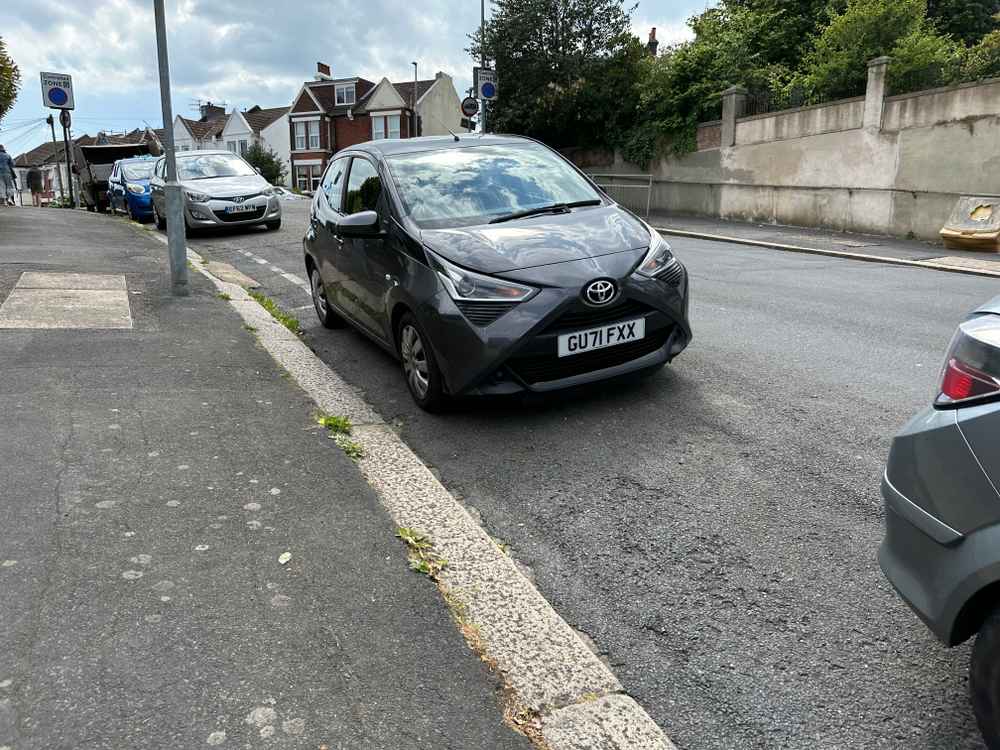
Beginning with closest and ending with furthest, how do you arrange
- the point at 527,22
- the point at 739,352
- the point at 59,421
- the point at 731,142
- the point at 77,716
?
1. the point at 77,716
2. the point at 59,421
3. the point at 739,352
4. the point at 731,142
5. the point at 527,22

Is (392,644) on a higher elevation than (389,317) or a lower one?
lower

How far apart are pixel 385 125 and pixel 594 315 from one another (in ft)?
186

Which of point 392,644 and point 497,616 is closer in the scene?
point 392,644

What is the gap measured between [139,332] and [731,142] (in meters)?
17.4

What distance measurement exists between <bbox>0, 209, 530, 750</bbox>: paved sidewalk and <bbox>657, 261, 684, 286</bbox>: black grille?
2271 millimetres

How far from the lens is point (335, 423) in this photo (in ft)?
15.6

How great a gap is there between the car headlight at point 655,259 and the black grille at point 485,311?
0.87 meters

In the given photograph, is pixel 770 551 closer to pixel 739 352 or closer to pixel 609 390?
pixel 609 390

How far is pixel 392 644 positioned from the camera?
2703 millimetres

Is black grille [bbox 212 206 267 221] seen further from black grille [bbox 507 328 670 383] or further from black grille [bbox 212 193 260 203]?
black grille [bbox 507 328 670 383]

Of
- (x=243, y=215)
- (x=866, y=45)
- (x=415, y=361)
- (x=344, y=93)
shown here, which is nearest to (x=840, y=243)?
(x=866, y=45)

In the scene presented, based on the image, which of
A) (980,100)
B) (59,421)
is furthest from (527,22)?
(59,421)

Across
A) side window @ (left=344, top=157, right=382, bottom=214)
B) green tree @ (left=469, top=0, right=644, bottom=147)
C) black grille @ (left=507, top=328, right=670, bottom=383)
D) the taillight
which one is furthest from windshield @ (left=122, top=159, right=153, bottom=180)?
the taillight

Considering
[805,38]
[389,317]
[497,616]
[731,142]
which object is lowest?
[497,616]
